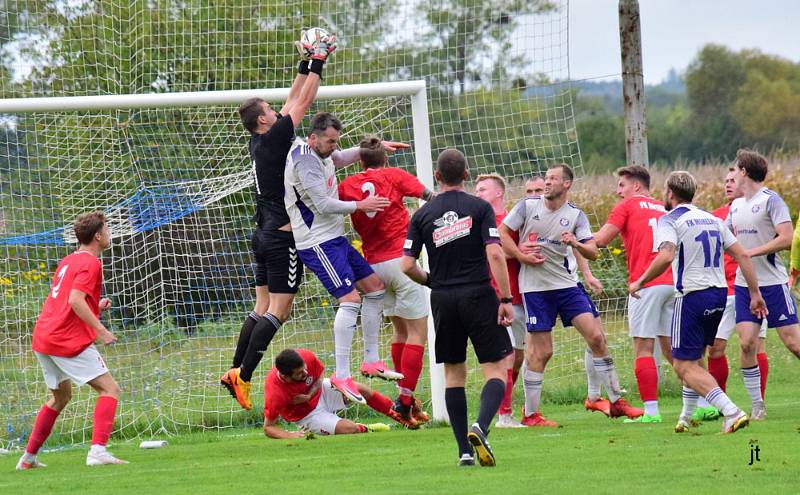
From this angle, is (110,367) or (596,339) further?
(110,367)

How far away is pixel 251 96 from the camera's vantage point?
11.2 m

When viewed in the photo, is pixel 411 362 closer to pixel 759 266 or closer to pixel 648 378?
pixel 648 378

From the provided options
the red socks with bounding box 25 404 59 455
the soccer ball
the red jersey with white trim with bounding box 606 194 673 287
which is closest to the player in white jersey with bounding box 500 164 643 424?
the red jersey with white trim with bounding box 606 194 673 287

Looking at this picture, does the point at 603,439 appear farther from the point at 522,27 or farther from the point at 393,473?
the point at 522,27

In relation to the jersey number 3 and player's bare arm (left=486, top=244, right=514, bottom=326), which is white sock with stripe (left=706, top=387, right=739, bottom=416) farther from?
the jersey number 3

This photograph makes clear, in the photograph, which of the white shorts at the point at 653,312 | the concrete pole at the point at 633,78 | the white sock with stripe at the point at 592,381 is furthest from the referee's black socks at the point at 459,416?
the concrete pole at the point at 633,78

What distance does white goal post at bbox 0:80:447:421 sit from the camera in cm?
1121

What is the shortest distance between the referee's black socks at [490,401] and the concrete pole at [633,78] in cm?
759

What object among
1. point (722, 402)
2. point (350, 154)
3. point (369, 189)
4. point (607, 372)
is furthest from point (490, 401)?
point (350, 154)

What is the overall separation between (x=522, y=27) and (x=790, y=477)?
7405 millimetres

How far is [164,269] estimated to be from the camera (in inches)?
504

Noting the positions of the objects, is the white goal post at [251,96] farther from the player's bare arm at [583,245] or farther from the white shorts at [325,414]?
the player's bare arm at [583,245]

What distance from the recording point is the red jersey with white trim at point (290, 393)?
1089cm

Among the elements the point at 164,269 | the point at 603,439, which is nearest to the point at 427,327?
the point at 603,439
